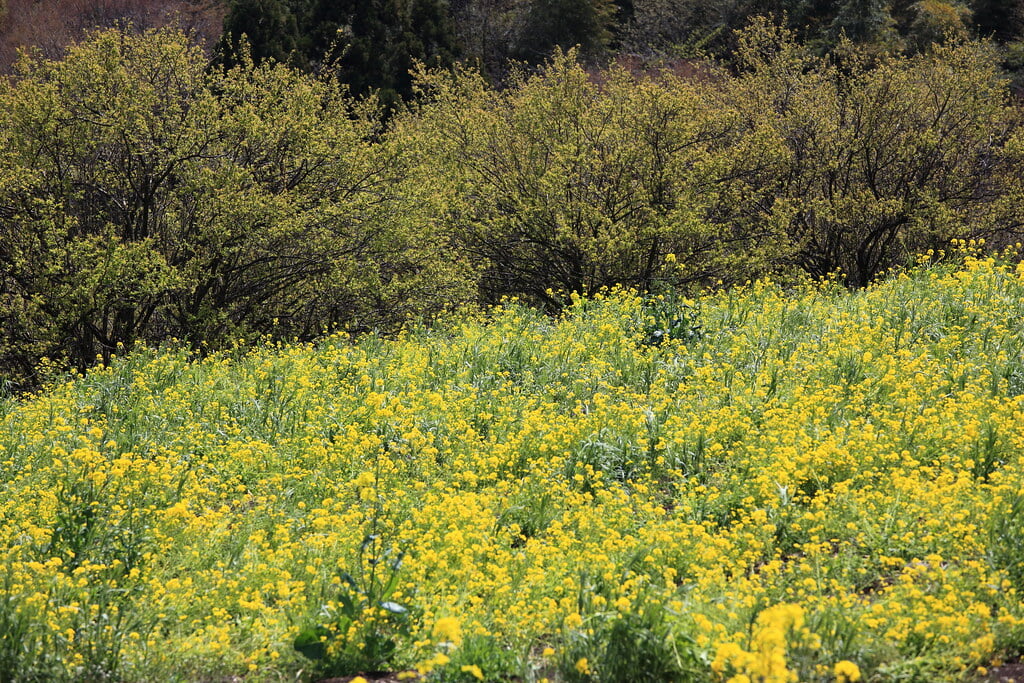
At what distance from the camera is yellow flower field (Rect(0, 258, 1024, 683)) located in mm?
3318

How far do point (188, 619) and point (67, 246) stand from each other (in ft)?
32.3

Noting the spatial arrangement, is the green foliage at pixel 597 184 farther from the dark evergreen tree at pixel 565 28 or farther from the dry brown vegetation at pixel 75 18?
the dry brown vegetation at pixel 75 18

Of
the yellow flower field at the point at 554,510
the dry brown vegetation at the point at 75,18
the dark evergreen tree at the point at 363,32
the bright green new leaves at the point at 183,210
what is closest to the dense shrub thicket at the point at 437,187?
the bright green new leaves at the point at 183,210

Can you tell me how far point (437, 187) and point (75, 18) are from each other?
95.9ft

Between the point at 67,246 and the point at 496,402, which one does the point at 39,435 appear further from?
the point at 67,246

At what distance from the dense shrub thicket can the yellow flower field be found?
17.9 ft

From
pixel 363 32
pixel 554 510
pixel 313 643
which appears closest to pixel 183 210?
pixel 554 510

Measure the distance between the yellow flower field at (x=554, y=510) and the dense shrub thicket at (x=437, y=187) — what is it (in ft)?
17.9

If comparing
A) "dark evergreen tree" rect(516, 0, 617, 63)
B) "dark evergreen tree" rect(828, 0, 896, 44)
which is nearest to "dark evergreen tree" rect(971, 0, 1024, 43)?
"dark evergreen tree" rect(828, 0, 896, 44)

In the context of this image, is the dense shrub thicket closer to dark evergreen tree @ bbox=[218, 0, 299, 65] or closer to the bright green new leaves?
the bright green new leaves

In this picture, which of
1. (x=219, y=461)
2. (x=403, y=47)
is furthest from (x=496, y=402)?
(x=403, y=47)

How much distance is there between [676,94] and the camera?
48.7 feet

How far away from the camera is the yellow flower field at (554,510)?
3.32m

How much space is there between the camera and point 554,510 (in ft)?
16.0
